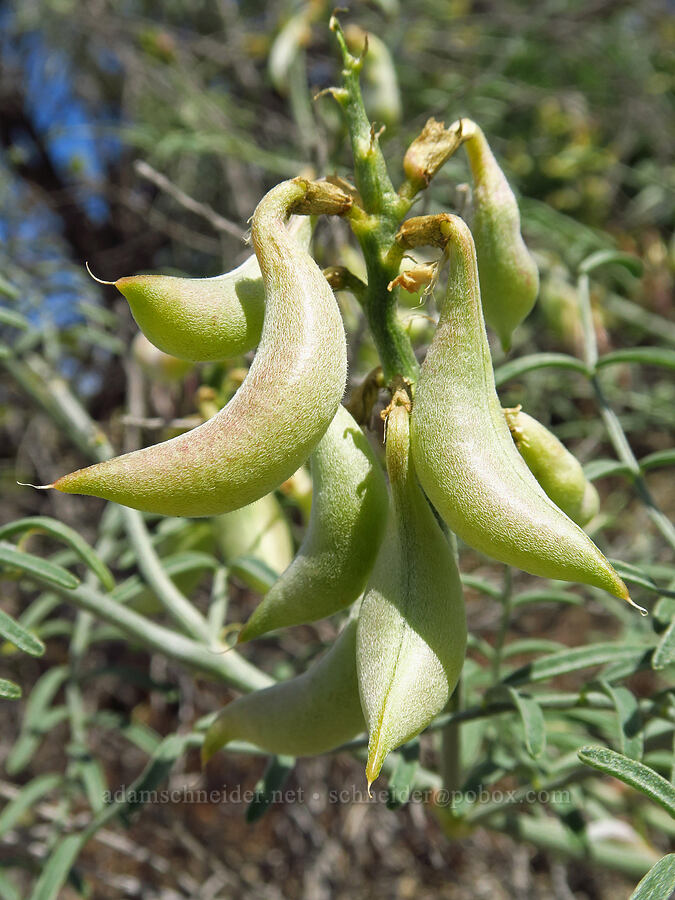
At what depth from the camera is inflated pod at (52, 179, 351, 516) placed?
531 millimetres

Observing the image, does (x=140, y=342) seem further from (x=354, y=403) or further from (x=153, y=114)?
(x=153, y=114)

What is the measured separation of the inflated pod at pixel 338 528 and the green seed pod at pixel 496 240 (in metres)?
0.19

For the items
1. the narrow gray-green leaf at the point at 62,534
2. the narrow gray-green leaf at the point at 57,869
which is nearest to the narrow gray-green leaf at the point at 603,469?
the narrow gray-green leaf at the point at 62,534

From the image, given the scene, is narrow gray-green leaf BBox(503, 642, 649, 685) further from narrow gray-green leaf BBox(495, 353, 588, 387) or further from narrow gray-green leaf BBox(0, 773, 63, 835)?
narrow gray-green leaf BBox(0, 773, 63, 835)

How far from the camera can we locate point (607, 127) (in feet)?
10.4

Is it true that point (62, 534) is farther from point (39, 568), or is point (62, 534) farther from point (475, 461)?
point (475, 461)

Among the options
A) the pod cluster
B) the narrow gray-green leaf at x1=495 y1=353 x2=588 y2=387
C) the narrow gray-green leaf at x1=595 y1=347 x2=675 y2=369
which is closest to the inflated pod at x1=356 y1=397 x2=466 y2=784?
the pod cluster

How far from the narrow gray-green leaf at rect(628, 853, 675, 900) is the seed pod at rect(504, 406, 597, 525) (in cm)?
31

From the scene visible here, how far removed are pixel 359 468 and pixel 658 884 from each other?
38 centimetres

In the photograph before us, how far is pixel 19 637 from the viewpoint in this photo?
31.0 inches

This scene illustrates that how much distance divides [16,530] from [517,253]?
65 centimetres

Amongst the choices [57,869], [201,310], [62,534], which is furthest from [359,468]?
[57,869]

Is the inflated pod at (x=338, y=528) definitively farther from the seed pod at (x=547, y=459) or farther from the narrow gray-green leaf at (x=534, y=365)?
the narrow gray-green leaf at (x=534, y=365)

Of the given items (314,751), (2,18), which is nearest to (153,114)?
(2,18)
